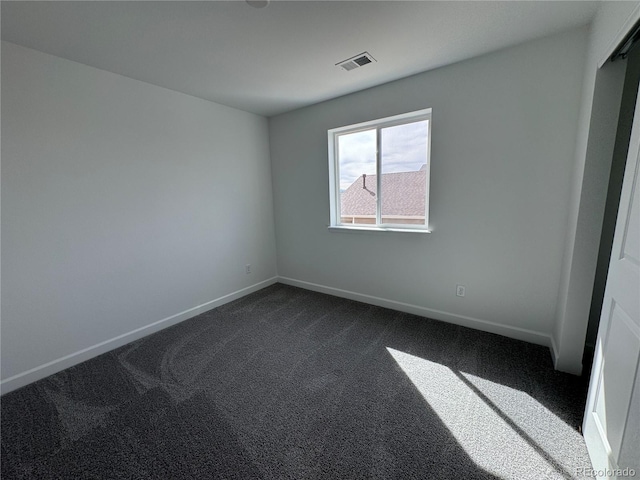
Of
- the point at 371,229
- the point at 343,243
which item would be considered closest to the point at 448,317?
the point at 371,229

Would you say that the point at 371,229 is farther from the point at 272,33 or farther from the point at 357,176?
the point at 272,33

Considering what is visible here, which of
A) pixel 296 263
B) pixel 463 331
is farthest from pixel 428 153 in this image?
pixel 296 263

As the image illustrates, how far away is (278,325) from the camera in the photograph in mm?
2793

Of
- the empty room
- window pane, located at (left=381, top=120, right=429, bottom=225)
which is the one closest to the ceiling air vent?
the empty room

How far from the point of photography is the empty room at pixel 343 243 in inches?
55.2

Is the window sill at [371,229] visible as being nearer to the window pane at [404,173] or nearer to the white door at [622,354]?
the window pane at [404,173]

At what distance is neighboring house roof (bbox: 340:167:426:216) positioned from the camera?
2.79m

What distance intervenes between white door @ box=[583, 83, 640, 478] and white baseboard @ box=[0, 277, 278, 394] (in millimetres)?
3282

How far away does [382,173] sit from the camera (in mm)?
3023

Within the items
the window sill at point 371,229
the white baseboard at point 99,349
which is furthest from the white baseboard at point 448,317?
the white baseboard at point 99,349

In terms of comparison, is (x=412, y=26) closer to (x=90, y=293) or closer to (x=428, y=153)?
(x=428, y=153)

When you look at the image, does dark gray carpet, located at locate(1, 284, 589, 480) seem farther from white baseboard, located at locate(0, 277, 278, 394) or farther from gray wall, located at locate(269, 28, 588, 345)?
gray wall, located at locate(269, 28, 588, 345)

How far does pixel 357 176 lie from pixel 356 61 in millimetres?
1260

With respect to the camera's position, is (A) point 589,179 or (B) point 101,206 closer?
(A) point 589,179
